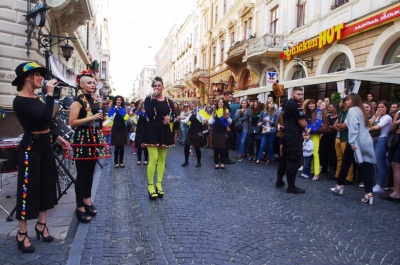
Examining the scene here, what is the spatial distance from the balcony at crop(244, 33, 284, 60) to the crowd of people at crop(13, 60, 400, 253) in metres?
9.01

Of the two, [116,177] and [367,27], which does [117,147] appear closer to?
[116,177]

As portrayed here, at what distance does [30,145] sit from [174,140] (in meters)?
3.39

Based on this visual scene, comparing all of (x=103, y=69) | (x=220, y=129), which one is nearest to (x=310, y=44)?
(x=220, y=129)

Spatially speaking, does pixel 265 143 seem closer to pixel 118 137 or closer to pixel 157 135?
pixel 118 137

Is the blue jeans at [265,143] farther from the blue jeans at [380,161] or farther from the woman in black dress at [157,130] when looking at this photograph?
the woman in black dress at [157,130]

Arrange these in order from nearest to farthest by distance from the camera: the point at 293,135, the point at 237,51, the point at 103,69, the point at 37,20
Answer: the point at 293,135 → the point at 37,20 → the point at 237,51 → the point at 103,69

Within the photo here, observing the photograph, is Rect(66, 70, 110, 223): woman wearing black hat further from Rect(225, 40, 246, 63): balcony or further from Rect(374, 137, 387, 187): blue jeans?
Rect(225, 40, 246, 63): balcony

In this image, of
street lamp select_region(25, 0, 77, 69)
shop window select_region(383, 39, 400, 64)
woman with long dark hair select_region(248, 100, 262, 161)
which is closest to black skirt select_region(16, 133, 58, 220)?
street lamp select_region(25, 0, 77, 69)

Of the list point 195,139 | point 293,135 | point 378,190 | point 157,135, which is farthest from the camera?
point 195,139

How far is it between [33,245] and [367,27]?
1261cm

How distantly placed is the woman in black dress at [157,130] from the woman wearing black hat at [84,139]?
106 centimetres

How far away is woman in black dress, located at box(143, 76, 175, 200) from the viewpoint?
17.1ft

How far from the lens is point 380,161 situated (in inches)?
253

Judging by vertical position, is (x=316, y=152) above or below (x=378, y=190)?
above
